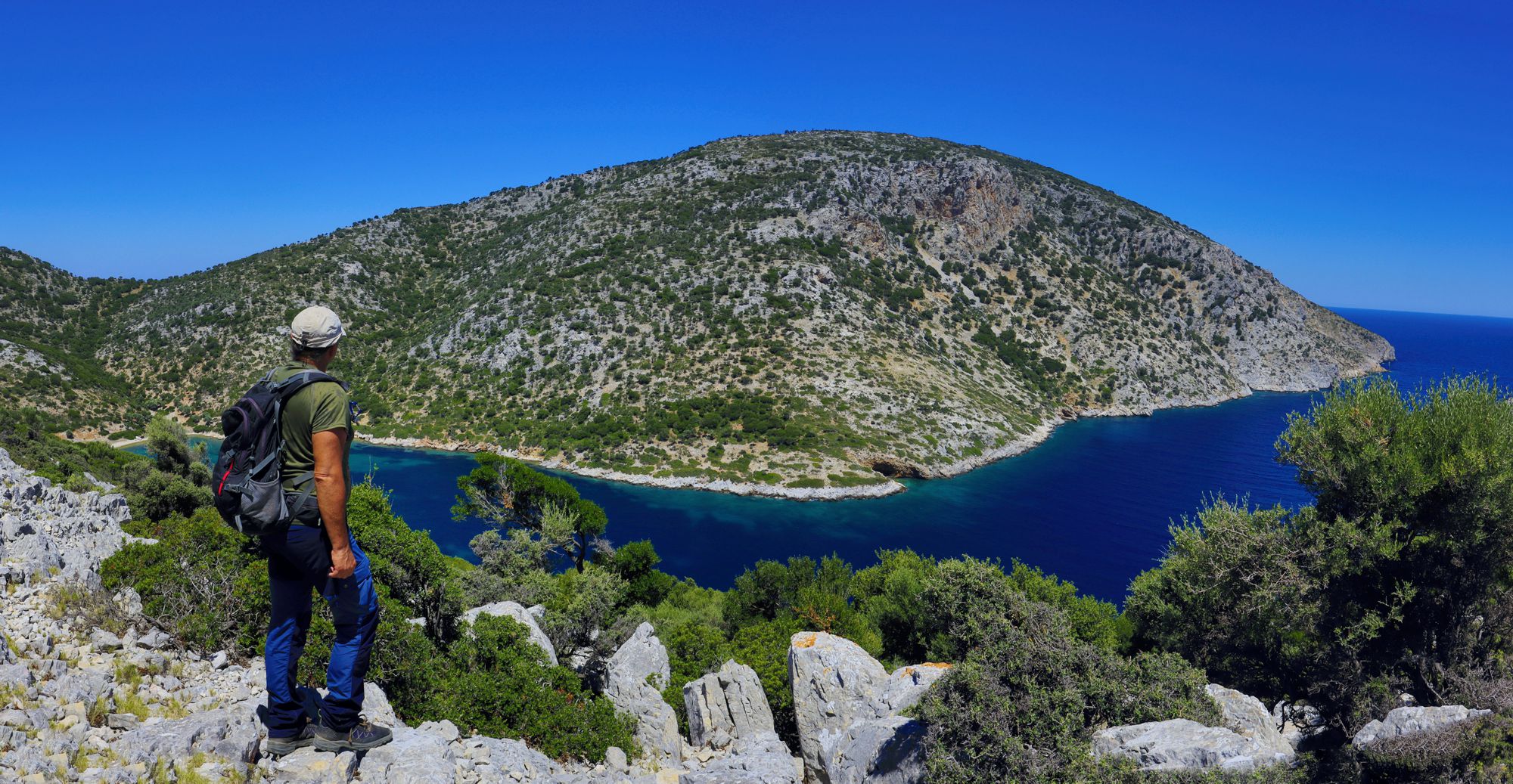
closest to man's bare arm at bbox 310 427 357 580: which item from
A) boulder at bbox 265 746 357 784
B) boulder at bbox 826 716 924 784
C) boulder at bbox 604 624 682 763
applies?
boulder at bbox 265 746 357 784

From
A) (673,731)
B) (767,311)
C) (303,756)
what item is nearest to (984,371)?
(767,311)

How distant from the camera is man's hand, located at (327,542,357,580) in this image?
5.64m

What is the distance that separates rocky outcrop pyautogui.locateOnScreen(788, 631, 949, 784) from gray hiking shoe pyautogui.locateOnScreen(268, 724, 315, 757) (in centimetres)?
921

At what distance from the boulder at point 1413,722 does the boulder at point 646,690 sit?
12.3 meters

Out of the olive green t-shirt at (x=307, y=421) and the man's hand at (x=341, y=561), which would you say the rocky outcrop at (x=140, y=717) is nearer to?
the man's hand at (x=341, y=561)

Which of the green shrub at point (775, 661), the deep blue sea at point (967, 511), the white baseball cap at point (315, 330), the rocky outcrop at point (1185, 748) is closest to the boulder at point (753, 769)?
the green shrub at point (775, 661)

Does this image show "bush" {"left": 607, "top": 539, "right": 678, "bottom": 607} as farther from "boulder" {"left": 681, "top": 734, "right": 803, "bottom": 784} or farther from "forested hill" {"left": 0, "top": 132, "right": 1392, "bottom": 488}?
"forested hill" {"left": 0, "top": 132, "right": 1392, "bottom": 488}

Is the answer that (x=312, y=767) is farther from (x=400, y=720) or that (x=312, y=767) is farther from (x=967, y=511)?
(x=967, y=511)

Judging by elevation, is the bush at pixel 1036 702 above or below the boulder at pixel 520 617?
above

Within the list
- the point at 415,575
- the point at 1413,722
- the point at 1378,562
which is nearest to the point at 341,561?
the point at 415,575

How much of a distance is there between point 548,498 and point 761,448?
30.1m

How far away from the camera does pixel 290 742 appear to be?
6.28 metres

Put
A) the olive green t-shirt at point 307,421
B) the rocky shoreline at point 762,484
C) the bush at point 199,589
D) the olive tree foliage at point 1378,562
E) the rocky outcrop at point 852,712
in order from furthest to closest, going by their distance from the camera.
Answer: the rocky shoreline at point 762,484 < the olive tree foliage at point 1378,562 < the rocky outcrop at point 852,712 < the bush at point 199,589 < the olive green t-shirt at point 307,421

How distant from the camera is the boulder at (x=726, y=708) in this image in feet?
48.0
